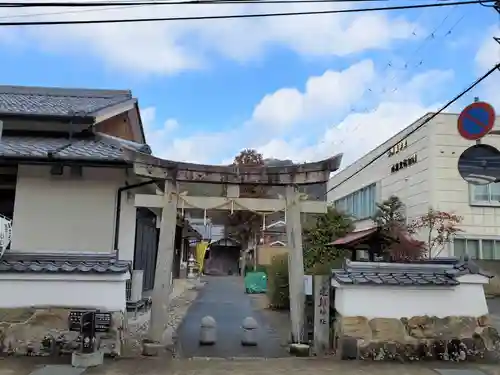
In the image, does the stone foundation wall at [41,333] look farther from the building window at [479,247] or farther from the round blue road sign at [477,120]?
the building window at [479,247]

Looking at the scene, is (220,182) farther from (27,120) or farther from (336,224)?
(336,224)

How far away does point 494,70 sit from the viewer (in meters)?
8.83

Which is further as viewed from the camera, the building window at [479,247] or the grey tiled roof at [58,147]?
the building window at [479,247]

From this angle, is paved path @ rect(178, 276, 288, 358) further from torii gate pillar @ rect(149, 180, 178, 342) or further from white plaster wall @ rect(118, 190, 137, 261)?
white plaster wall @ rect(118, 190, 137, 261)

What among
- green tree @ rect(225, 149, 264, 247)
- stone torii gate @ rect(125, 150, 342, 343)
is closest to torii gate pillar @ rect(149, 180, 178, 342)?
stone torii gate @ rect(125, 150, 342, 343)

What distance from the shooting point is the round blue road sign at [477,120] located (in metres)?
9.26

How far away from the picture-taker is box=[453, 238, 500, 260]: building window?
22.6 meters

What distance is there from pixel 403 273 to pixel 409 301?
1.84 ft

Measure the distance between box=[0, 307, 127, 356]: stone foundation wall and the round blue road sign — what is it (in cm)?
748

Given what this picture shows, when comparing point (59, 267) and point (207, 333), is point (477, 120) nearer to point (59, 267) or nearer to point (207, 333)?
point (207, 333)

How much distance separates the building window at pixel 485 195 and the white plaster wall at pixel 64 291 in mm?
19110

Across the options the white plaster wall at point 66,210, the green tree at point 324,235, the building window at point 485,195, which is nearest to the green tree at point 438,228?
the building window at point 485,195

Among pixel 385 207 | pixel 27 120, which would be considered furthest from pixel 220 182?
pixel 385 207

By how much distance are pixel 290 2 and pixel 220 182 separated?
12.1 feet
